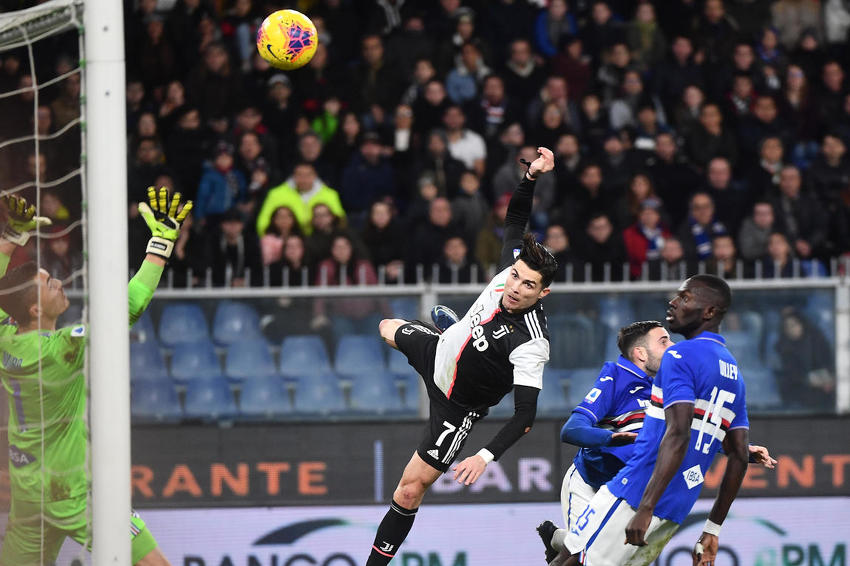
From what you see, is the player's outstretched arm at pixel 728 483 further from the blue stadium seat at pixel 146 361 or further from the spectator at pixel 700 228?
the spectator at pixel 700 228

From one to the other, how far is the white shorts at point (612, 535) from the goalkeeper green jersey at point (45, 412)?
2778 mm

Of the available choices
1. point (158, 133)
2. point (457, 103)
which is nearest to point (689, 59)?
point (457, 103)

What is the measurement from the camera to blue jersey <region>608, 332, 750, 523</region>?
635cm

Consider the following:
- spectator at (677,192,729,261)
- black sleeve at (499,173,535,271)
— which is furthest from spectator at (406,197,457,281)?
black sleeve at (499,173,535,271)

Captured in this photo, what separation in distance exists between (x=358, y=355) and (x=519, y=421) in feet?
10.8

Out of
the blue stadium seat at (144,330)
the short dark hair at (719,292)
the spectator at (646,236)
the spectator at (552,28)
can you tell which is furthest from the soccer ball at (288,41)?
the spectator at (552,28)

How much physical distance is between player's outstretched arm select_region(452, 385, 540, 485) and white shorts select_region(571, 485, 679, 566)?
602mm

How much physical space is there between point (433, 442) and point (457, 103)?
637 centimetres

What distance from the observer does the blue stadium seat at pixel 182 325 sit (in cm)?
1030

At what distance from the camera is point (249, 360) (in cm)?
1038

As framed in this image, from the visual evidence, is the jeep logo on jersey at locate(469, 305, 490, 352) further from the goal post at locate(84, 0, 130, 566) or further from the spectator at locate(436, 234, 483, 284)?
the spectator at locate(436, 234, 483, 284)

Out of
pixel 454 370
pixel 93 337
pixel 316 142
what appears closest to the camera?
pixel 93 337

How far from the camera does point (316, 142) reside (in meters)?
12.8

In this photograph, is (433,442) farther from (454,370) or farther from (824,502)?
(824,502)
